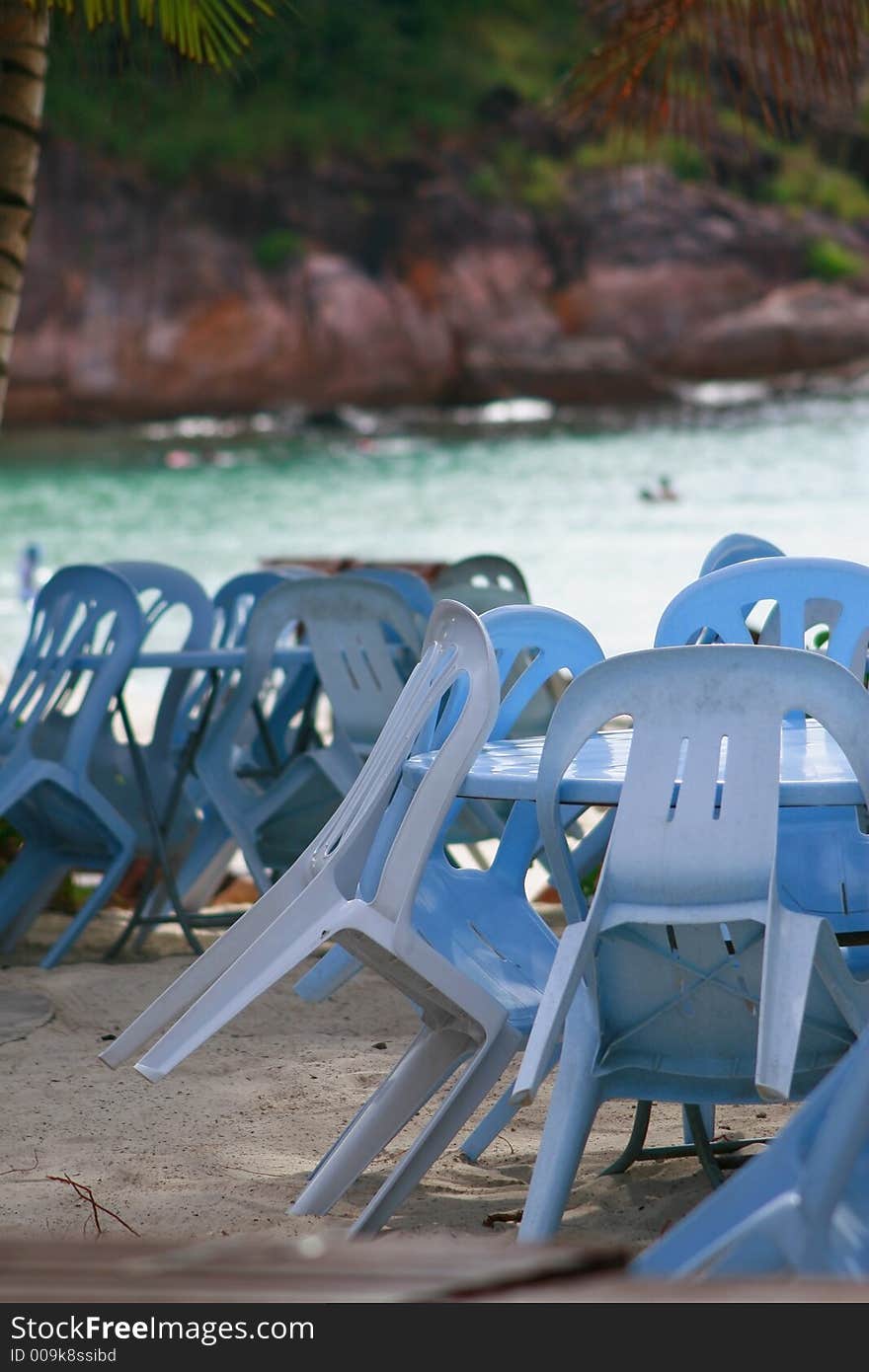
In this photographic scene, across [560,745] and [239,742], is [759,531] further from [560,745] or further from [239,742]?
[560,745]

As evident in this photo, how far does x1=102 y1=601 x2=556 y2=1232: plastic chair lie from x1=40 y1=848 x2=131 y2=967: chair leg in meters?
1.98

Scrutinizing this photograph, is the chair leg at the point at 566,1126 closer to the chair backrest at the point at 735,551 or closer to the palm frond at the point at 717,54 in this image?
the chair backrest at the point at 735,551

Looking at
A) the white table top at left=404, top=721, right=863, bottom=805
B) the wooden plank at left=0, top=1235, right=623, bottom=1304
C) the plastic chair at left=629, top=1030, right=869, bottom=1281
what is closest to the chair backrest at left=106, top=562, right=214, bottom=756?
the white table top at left=404, top=721, right=863, bottom=805

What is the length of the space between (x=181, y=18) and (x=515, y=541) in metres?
23.8

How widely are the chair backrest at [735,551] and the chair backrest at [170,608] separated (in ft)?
5.37

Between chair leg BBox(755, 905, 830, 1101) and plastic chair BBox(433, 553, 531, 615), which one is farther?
plastic chair BBox(433, 553, 531, 615)

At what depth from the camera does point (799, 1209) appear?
1.51m

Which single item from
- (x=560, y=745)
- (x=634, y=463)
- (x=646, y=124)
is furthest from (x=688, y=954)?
(x=634, y=463)

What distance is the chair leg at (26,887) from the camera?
4980 mm

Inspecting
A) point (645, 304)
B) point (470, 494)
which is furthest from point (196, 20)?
point (645, 304)

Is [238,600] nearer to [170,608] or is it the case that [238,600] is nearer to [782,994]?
[170,608]

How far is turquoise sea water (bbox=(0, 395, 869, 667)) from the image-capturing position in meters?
27.5

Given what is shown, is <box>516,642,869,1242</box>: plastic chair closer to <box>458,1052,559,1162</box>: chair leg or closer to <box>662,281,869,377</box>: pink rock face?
<box>458,1052,559,1162</box>: chair leg
